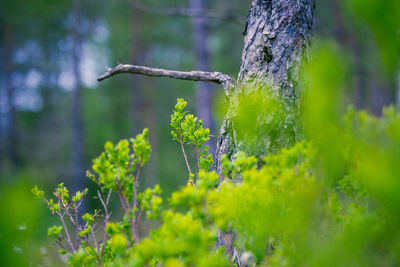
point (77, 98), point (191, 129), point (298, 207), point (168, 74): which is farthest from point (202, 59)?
point (298, 207)

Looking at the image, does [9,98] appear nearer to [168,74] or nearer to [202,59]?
[202,59]

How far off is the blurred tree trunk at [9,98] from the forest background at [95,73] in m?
0.04

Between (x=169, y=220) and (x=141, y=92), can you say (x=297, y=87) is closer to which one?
(x=169, y=220)

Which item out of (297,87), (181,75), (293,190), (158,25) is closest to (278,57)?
(297,87)

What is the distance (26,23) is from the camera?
38.0 ft

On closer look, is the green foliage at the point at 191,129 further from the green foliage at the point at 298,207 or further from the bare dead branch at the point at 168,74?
the green foliage at the point at 298,207

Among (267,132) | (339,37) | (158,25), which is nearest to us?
(267,132)

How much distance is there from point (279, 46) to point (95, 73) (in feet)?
38.2

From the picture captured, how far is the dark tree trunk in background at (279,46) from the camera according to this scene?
5.50 feet

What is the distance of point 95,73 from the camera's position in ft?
40.2

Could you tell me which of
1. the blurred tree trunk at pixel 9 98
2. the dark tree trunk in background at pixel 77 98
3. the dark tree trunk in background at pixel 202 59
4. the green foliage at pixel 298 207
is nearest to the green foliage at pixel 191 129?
the green foliage at pixel 298 207

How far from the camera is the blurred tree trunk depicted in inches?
476

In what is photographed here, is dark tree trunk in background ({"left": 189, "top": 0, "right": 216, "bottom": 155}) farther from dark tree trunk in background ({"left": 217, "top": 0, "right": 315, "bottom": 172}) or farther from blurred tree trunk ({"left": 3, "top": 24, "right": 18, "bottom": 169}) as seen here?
blurred tree trunk ({"left": 3, "top": 24, "right": 18, "bottom": 169})

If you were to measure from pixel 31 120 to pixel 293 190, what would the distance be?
14884mm
